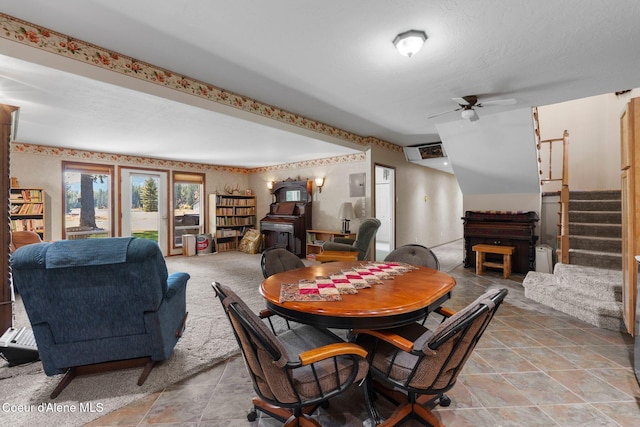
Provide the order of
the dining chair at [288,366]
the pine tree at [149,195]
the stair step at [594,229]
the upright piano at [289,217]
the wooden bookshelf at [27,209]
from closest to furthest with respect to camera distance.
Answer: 1. the dining chair at [288,366]
2. the stair step at [594,229]
3. the wooden bookshelf at [27,209]
4. the pine tree at [149,195]
5. the upright piano at [289,217]

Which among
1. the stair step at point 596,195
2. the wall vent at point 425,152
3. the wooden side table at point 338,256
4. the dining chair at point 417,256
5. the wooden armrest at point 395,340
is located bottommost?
the wooden side table at point 338,256

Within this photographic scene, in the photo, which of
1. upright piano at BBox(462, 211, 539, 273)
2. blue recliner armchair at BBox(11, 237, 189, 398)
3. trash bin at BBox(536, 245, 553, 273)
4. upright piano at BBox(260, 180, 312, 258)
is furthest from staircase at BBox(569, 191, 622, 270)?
blue recliner armchair at BBox(11, 237, 189, 398)

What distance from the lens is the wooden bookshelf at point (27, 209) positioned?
189 inches

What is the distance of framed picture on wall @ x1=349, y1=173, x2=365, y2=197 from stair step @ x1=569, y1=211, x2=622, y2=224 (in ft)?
11.6

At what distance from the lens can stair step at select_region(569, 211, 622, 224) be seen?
13.7 feet

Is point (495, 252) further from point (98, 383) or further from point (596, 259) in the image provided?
point (98, 383)

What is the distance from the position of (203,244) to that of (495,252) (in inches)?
251

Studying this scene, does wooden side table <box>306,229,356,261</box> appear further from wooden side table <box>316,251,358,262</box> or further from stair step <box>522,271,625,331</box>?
stair step <box>522,271,625,331</box>

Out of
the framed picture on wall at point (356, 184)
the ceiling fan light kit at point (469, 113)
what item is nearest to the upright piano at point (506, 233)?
the framed picture on wall at point (356, 184)

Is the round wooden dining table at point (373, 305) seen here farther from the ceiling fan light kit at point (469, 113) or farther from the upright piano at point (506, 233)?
the upright piano at point (506, 233)

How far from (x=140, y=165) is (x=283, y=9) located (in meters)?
5.96

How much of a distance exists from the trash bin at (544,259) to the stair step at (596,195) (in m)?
1.14

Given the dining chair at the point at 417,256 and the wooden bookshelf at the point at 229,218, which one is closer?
the dining chair at the point at 417,256

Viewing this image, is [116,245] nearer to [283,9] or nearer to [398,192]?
[283,9]
